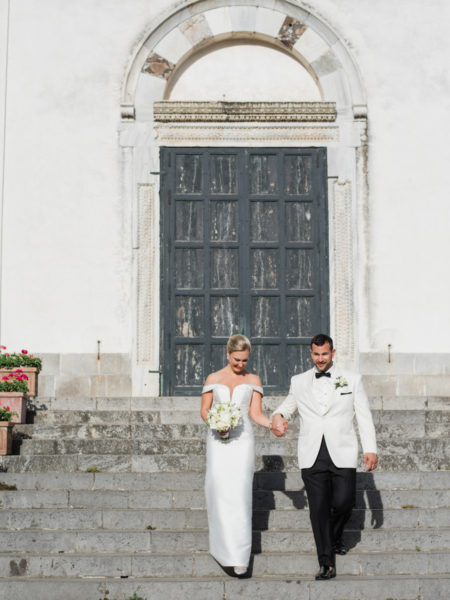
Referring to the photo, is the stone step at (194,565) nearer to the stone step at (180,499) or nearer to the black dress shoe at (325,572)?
the black dress shoe at (325,572)

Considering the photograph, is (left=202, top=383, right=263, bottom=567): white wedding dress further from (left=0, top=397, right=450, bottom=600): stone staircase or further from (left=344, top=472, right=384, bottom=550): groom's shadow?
(left=344, top=472, right=384, bottom=550): groom's shadow

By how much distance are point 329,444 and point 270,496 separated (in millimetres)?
1294

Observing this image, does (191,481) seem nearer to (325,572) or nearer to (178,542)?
(178,542)

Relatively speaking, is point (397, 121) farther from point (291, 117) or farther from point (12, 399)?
point (12, 399)

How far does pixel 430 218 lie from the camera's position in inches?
500

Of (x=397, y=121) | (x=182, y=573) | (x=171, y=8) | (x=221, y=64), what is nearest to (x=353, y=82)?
(x=397, y=121)

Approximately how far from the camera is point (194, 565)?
7387 millimetres

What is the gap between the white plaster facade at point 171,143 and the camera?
12438mm

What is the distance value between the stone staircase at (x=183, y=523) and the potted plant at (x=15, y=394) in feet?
1.80

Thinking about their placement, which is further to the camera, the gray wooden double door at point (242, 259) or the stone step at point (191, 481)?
the gray wooden double door at point (242, 259)

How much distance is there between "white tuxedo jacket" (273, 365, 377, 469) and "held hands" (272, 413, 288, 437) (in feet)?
0.81

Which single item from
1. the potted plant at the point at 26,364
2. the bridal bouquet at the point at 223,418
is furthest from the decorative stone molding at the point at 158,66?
the bridal bouquet at the point at 223,418

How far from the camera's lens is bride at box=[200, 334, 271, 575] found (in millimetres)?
7141

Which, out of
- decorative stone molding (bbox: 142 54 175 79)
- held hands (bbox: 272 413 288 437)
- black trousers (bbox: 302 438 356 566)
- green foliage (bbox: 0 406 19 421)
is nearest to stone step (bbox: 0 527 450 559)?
black trousers (bbox: 302 438 356 566)
